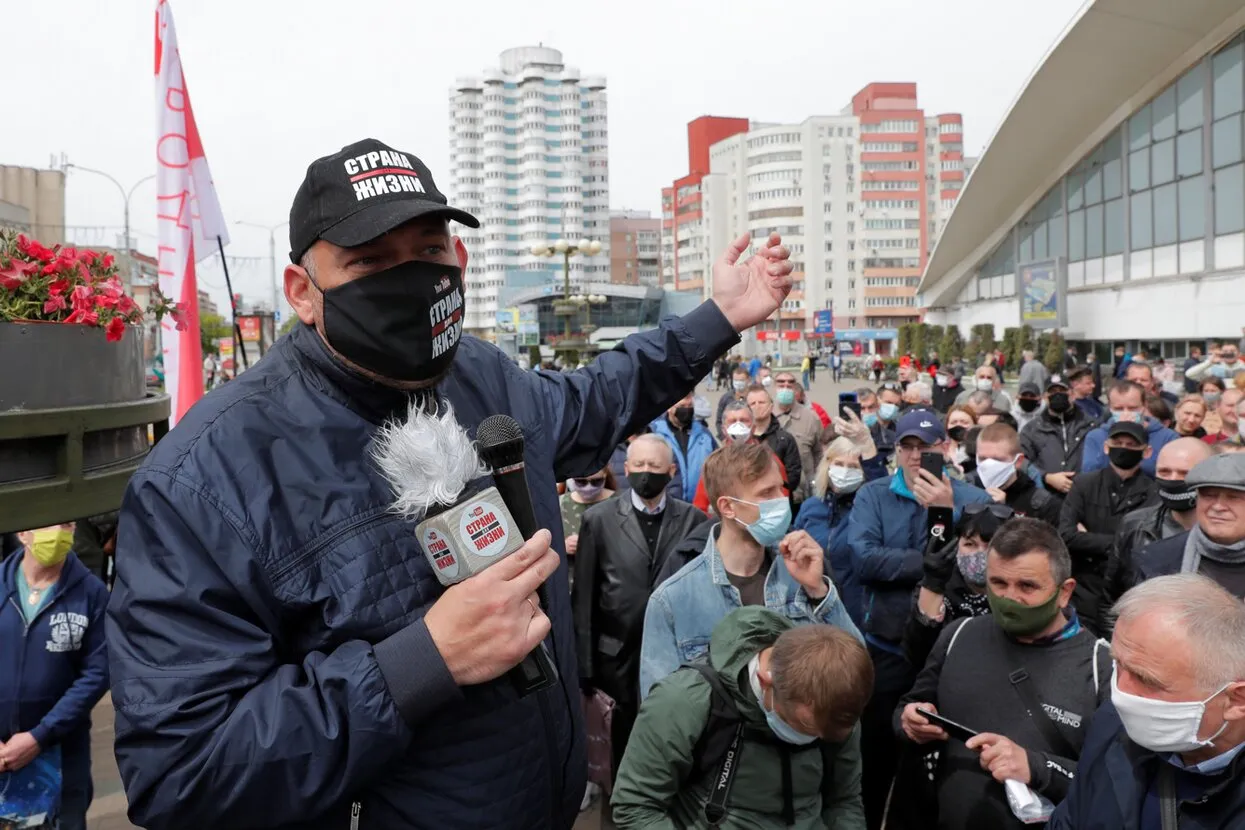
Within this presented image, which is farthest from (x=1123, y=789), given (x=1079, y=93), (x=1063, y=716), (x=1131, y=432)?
(x=1079, y=93)

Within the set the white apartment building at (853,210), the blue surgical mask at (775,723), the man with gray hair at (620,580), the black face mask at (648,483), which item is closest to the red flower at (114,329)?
the blue surgical mask at (775,723)

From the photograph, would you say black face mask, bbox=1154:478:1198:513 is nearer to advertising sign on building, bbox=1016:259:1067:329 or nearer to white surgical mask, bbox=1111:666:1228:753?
white surgical mask, bbox=1111:666:1228:753

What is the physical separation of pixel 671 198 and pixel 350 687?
128m

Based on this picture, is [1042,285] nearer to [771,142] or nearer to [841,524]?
[841,524]

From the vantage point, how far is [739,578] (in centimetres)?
383

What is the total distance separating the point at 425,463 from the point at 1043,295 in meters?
43.2

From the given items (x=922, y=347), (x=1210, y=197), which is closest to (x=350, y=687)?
(x=1210, y=197)

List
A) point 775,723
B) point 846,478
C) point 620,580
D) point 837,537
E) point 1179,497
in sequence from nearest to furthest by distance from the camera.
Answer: point 775,723 → point 1179,497 → point 620,580 → point 837,537 → point 846,478

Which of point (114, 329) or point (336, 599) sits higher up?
point (114, 329)

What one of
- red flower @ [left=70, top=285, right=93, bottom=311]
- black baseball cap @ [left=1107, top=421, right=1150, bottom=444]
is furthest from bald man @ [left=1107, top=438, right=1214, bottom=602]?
red flower @ [left=70, top=285, right=93, bottom=311]

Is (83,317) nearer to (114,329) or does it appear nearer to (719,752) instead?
(114,329)

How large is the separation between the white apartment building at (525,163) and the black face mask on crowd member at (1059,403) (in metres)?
116

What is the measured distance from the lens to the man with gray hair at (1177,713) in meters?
2.24

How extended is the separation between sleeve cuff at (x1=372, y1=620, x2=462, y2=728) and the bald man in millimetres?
4259
